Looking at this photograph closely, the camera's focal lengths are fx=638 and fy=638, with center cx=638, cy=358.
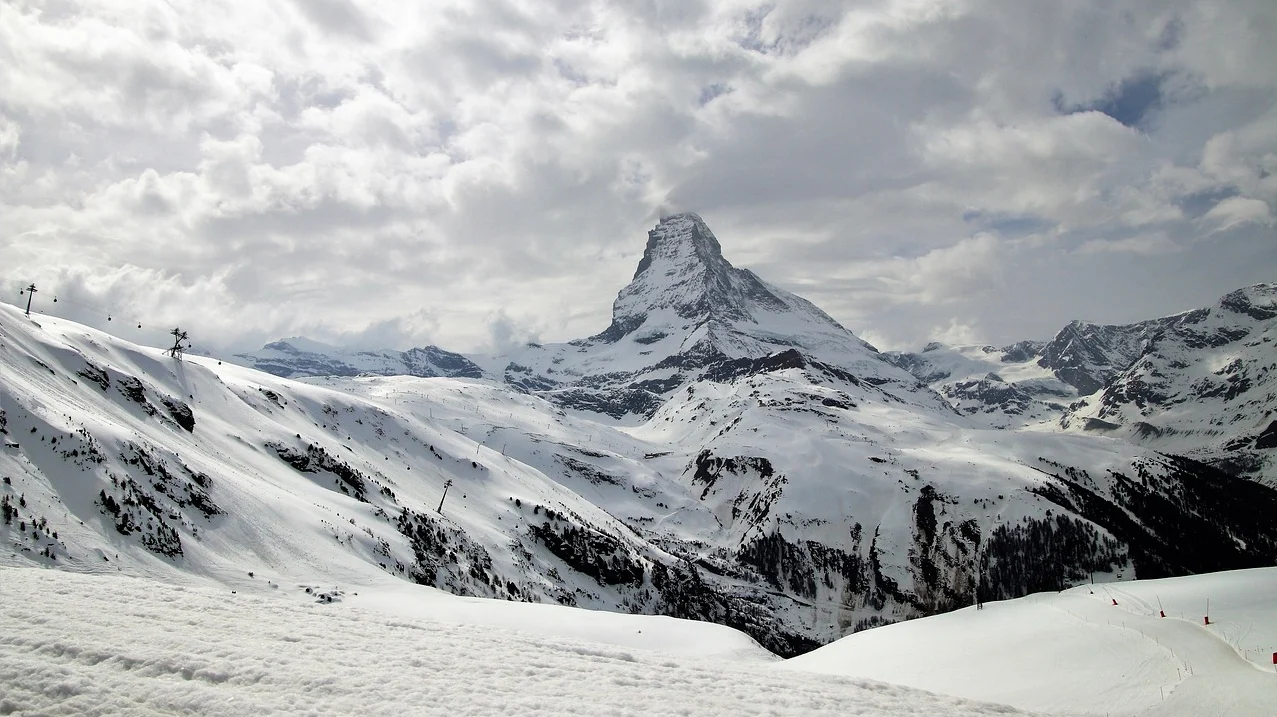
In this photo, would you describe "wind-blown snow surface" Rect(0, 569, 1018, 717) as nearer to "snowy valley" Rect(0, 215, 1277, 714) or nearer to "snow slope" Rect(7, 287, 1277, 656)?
"snowy valley" Rect(0, 215, 1277, 714)

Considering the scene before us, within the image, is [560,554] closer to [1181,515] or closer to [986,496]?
[986,496]

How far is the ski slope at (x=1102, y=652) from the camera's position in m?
17.7

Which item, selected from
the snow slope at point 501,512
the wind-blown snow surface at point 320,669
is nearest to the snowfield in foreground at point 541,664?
the wind-blown snow surface at point 320,669

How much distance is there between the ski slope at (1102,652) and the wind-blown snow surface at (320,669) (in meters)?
4.45

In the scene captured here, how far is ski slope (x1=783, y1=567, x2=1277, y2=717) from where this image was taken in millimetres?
17672

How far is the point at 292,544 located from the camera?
42406 millimetres

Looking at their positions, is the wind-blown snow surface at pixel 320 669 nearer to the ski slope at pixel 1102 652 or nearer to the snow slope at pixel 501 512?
the ski slope at pixel 1102 652

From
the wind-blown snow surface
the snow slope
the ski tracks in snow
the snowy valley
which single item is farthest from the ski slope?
the snow slope

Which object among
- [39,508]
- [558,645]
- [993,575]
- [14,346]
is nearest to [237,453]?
[14,346]

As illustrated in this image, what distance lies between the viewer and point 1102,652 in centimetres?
2184

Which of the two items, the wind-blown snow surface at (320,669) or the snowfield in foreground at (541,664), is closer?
the wind-blown snow surface at (320,669)

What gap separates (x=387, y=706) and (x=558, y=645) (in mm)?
7788

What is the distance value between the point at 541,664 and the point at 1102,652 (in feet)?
62.7

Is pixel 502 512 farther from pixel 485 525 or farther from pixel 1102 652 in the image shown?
pixel 1102 652
